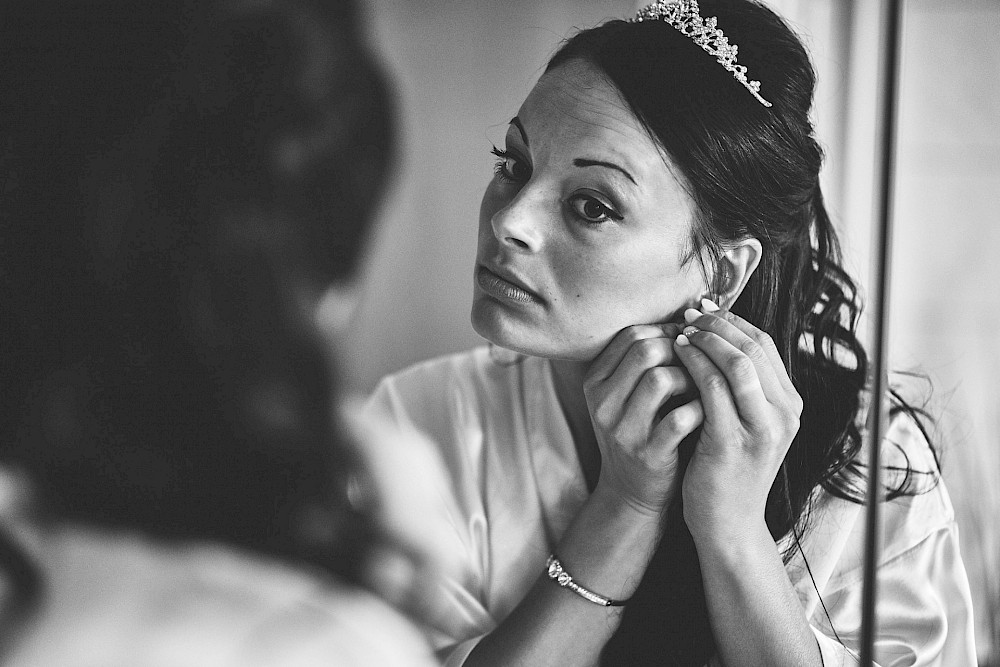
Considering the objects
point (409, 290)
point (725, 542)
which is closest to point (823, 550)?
point (725, 542)

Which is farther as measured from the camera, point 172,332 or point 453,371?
point 453,371

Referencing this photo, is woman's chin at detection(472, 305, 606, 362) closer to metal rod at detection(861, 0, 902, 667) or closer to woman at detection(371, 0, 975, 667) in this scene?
woman at detection(371, 0, 975, 667)

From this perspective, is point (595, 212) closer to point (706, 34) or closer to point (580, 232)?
point (580, 232)

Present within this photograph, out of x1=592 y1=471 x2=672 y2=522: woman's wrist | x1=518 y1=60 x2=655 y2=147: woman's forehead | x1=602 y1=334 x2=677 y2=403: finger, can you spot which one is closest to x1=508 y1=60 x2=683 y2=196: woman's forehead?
A: x1=518 y1=60 x2=655 y2=147: woman's forehead

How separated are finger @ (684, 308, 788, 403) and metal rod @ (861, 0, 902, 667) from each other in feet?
0.34

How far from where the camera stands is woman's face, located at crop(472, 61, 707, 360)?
0.51 meters

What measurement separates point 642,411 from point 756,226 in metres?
0.16

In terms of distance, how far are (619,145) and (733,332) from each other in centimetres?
14

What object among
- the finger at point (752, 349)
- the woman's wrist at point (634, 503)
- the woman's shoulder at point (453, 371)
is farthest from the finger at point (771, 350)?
the woman's shoulder at point (453, 371)

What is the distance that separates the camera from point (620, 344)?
0.54 metres

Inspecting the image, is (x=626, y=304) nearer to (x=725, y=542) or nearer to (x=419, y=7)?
(x=725, y=542)

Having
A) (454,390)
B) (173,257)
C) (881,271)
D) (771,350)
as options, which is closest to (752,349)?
(771,350)

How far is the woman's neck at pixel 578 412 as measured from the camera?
2.14 feet

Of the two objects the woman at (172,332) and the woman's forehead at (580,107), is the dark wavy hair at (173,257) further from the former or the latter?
the woman's forehead at (580,107)
